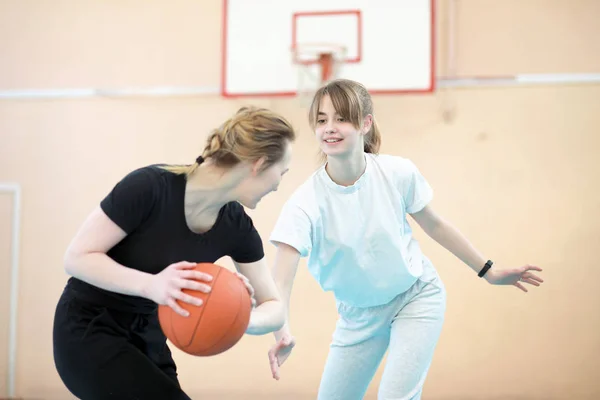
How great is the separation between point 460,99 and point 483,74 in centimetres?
28

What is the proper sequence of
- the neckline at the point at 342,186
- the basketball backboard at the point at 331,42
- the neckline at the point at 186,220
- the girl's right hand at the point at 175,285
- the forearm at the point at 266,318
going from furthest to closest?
the basketball backboard at the point at 331,42 → the neckline at the point at 342,186 → the forearm at the point at 266,318 → the neckline at the point at 186,220 → the girl's right hand at the point at 175,285

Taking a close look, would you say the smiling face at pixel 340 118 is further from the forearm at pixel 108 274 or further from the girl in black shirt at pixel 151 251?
the forearm at pixel 108 274

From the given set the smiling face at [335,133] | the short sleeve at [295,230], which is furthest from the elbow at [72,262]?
the smiling face at [335,133]

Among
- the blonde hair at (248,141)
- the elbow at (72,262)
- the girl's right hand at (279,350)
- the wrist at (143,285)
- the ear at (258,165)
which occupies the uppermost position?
the blonde hair at (248,141)

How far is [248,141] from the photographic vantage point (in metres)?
2.31

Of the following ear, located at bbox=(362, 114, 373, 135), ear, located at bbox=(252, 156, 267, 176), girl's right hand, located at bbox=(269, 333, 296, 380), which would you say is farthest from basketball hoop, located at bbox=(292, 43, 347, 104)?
ear, located at bbox=(252, 156, 267, 176)

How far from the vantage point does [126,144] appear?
609cm

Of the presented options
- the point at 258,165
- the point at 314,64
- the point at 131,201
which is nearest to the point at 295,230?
the point at 258,165

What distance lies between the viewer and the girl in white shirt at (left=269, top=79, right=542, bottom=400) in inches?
114

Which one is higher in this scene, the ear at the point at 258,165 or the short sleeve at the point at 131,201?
the ear at the point at 258,165

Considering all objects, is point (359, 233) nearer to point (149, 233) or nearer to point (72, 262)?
point (149, 233)

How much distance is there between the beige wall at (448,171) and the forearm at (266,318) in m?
3.26

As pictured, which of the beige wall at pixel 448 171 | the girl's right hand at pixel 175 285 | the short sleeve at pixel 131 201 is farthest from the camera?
the beige wall at pixel 448 171

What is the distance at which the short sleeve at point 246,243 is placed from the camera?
7.97 feet
